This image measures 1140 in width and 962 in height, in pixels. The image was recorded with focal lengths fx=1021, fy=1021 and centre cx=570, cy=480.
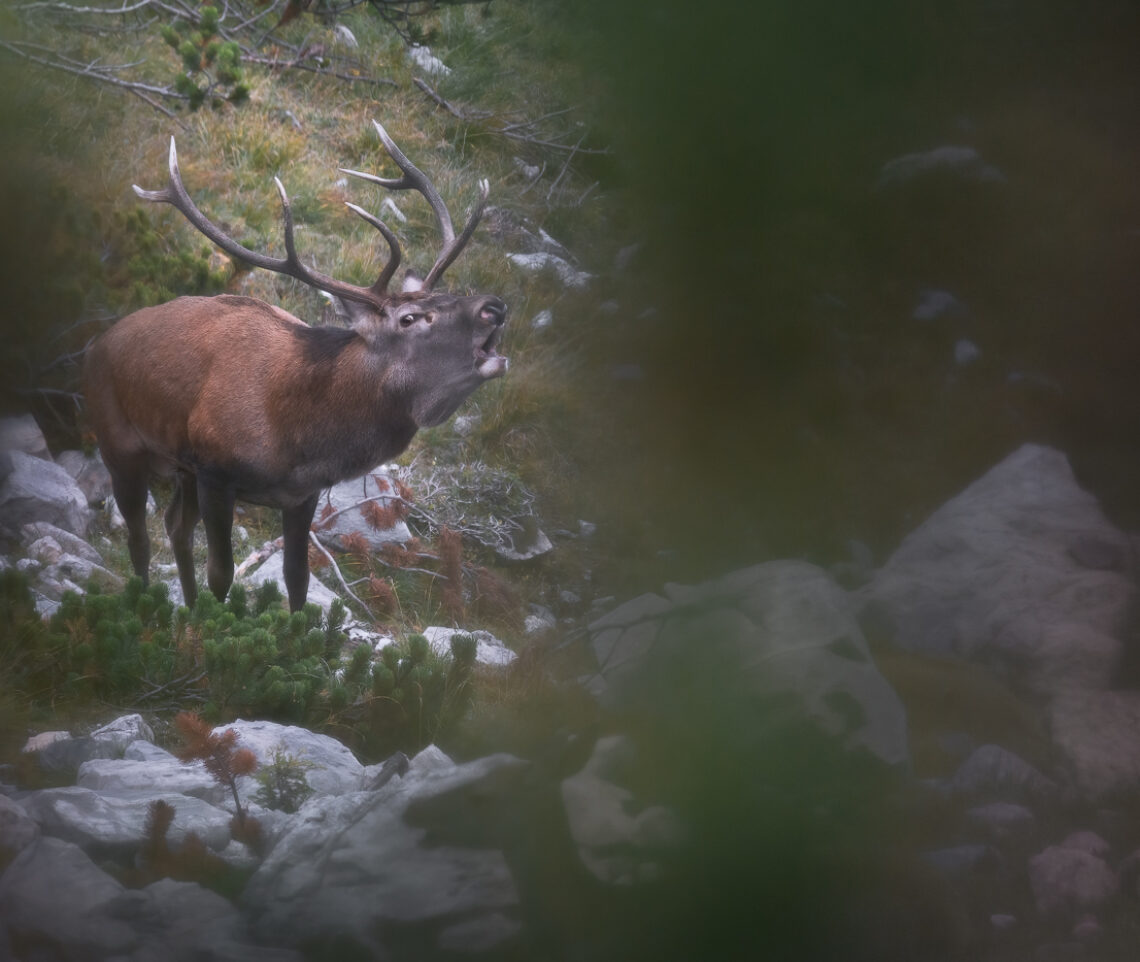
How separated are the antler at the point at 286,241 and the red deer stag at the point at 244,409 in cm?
23

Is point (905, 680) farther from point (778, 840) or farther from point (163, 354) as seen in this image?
point (163, 354)

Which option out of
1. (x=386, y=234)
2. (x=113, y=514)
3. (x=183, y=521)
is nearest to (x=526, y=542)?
(x=386, y=234)

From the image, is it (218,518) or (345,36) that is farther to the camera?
(218,518)

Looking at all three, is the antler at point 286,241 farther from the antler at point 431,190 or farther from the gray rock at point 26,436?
the gray rock at point 26,436

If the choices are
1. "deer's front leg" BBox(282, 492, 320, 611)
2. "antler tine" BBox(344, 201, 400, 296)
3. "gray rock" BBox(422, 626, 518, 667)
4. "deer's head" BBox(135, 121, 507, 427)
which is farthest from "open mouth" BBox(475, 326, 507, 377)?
"deer's front leg" BBox(282, 492, 320, 611)

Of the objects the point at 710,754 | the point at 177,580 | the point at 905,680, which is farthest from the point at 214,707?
the point at 177,580

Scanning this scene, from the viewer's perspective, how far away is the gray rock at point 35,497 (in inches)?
38.4

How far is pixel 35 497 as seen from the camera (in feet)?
4.76

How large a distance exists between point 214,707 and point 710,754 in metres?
0.56

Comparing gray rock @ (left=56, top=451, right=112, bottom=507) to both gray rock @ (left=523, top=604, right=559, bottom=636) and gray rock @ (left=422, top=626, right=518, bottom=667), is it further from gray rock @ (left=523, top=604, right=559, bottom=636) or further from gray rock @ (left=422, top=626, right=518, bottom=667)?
gray rock @ (left=523, top=604, right=559, bottom=636)

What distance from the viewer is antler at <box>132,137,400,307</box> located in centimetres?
111

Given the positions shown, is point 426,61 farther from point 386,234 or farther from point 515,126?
point 386,234

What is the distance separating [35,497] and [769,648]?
1.27 m

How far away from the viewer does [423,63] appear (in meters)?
0.71
